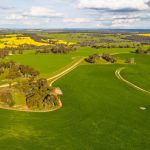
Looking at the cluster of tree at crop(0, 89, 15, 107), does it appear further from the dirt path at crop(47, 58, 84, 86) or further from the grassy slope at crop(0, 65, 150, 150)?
the dirt path at crop(47, 58, 84, 86)

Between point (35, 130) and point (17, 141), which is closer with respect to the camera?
point (17, 141)

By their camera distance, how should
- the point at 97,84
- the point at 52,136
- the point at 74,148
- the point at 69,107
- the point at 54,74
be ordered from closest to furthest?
the point at 74,148 → the point at 52,136 → the point at 69,107 → the point at 97,84 → the point at 54,74

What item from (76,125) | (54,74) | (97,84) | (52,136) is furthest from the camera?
(54,74)

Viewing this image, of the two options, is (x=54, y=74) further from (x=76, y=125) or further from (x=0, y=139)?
(x=0, y=139)

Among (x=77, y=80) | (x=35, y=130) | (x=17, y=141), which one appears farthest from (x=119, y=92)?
(x=17, y=141)

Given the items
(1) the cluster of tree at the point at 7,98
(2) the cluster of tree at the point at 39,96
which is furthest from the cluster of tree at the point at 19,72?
(1) the cluster of tree at the point at 7,98

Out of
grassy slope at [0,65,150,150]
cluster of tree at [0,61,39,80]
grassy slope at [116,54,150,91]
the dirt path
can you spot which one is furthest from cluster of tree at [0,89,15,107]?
grassy slope at [116,54,150,91]

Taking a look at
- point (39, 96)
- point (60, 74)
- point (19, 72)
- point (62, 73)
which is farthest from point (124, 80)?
point (39, 96)

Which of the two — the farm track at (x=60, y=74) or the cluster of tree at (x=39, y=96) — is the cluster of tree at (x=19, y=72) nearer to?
the farm track at (x=60, y=74)
